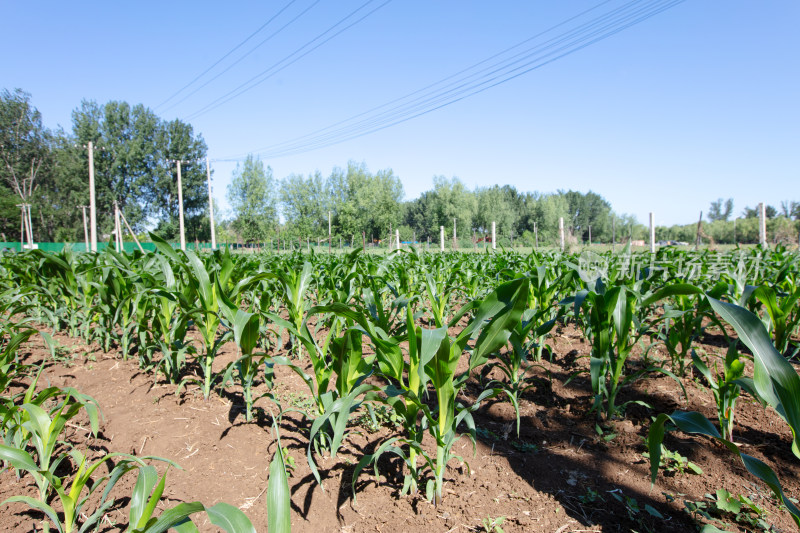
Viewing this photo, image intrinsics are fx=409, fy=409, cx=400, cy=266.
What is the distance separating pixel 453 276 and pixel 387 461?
3956 millimetres

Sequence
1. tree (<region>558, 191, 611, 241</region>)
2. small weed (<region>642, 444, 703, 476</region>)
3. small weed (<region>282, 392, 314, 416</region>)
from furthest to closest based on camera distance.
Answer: tree (<region>558, 191, 611, 241</region>)
small weed (<region>282, 392, 314, 416</region>)
small weed (<region>642, 444, 703, 476</region>)

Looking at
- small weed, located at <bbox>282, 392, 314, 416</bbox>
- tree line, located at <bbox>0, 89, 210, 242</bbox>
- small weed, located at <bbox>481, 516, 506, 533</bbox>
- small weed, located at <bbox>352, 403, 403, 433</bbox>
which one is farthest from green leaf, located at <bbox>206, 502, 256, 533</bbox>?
tree line, located at <bbox>0, 89, 210, 242</bbox>

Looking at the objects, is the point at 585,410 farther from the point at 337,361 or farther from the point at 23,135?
the point at 23,135

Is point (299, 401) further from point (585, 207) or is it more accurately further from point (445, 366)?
point (585, 207)

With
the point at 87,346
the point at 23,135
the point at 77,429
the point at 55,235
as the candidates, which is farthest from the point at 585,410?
the point at 55,235

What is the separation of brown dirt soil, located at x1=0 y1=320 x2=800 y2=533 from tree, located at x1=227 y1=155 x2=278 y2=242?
163 ft

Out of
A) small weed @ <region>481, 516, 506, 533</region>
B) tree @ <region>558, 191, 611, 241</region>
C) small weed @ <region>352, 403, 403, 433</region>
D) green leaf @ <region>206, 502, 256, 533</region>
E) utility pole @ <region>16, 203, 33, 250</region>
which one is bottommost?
small weed @ <region>481, 516, 506, 533</region>

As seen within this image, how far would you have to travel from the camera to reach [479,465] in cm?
212

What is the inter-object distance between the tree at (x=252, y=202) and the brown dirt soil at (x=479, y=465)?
163 feet

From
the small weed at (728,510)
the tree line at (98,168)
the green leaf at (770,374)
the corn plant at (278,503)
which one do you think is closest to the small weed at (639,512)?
the small weed at (728,510)

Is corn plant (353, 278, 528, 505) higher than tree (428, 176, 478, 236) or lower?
lower

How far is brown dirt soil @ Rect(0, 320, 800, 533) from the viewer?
172 cm

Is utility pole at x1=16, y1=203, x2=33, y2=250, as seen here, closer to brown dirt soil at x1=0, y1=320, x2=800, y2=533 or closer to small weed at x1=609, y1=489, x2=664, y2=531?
brown dirt soil at x1=0, y1=320, x2=800, y2=533

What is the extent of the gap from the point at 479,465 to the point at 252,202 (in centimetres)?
5217
